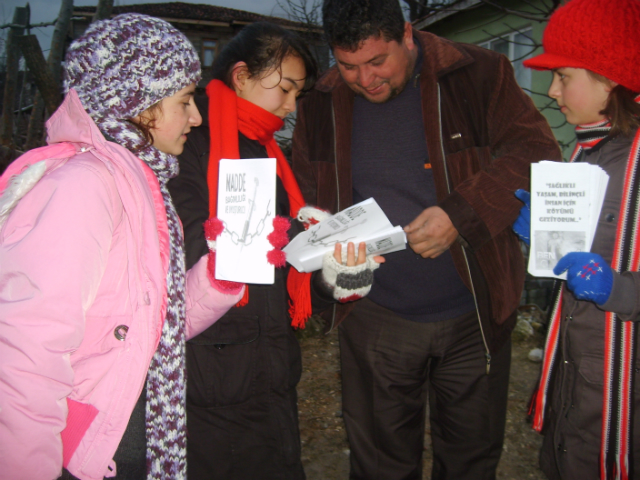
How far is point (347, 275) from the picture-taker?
171 centimetres

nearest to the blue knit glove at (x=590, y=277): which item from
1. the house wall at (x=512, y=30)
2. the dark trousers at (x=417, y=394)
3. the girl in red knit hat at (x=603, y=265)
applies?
the girl in red knit hat at (x=603, y=265)

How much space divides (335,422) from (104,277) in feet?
10.4

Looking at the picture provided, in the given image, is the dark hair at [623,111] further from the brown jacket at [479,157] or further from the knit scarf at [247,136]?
the knit scarf at [247,136]

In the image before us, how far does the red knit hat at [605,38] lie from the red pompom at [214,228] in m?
1.32

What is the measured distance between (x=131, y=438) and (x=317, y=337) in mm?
4524

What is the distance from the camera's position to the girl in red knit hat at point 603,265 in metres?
1.52

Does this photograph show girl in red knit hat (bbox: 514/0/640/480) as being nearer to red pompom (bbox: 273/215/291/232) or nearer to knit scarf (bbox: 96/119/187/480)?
red pompom (bbox: 273/215/291/232)

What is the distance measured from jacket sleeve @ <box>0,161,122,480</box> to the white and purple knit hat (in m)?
0.36

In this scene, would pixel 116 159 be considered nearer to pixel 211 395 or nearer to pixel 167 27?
pixel 167 27

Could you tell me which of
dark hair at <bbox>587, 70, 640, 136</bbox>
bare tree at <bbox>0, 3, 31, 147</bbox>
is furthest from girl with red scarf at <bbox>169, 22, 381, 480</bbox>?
bare tree at <bbox>0, 3, 31, 147</bbox>

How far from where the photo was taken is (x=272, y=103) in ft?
6.36

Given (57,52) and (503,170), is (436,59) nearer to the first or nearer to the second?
(503,170)

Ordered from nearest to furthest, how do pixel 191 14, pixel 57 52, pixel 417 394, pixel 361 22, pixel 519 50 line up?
pixel 361 22 → pixel 417 394 → pixel 57 52 → pixel 519 50 → pixel 191 14

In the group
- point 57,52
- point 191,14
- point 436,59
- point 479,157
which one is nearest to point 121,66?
point 436,59
